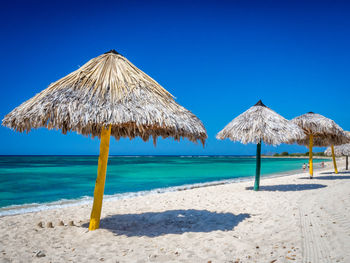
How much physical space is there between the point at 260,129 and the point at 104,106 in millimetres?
5321

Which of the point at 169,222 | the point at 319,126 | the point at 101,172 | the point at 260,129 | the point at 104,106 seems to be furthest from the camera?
the point at 319,126

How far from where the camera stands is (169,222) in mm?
4578

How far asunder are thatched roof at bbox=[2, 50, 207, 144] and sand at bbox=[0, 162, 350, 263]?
1.53 meters

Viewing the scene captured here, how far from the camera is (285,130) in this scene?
7449mm

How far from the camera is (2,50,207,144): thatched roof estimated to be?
308 centimetres

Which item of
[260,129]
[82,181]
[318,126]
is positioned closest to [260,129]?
[260,129]

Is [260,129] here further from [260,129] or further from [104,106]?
[104,106]

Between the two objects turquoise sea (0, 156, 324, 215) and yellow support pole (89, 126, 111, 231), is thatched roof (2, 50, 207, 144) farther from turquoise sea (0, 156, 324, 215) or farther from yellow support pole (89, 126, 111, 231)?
turquoise sea (0, 156, 324, 215)

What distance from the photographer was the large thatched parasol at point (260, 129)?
7.20 metres

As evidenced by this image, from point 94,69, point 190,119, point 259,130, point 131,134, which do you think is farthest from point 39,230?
point 259,130

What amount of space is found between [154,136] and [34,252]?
245 centimetres

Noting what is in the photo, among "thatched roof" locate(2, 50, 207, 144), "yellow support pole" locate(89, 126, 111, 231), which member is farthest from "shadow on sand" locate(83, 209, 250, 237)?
"thatched roof" locate(2, 50, 207, 144)

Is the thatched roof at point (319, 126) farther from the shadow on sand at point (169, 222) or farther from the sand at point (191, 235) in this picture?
the shadow on sand at point (169, 222)

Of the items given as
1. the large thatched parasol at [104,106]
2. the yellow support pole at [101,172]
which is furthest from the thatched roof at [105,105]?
the yellow support pole at [101,172]
